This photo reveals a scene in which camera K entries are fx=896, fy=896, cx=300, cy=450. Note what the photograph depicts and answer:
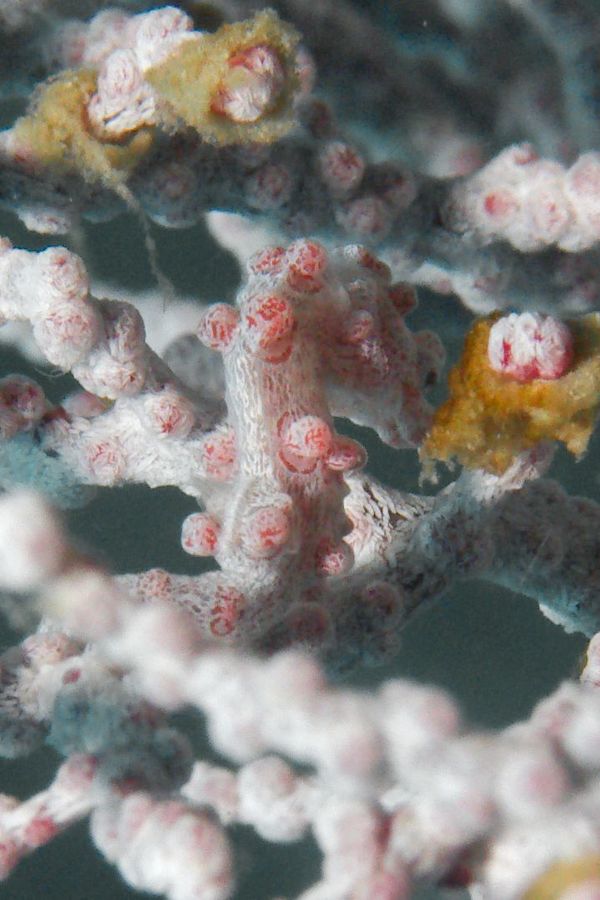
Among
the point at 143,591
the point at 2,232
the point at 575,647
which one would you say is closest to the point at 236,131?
the point at 143,591

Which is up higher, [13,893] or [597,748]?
[597,748]

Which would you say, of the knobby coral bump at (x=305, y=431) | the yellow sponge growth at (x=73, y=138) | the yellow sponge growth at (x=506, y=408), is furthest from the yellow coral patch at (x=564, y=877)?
the yellow sponge growth at (x=73, y=138)

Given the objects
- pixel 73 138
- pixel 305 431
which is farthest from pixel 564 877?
pixel 73 138

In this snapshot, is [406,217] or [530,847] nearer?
[530,847]

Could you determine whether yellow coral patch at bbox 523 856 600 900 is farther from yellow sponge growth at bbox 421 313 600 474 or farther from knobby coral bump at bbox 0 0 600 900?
yellow sponge growth at bbox 421 313 600 474

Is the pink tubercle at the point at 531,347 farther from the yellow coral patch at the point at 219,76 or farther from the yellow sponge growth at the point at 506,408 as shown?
the yellow coral patch at the point at 219,76

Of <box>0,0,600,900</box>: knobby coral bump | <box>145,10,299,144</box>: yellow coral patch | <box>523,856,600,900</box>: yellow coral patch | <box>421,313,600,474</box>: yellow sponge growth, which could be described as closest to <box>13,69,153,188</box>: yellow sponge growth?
<box>0,0,600,900</box>: knobby coral bump

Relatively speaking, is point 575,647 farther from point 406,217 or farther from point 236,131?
point 236,131
